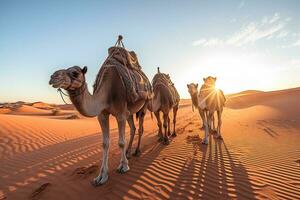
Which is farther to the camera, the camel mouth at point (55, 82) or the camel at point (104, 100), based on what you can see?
the camel at point (104, 100)

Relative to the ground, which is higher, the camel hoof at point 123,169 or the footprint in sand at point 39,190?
the camel hoof at point 123,169

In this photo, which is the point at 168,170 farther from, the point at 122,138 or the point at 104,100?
the point at 104,100

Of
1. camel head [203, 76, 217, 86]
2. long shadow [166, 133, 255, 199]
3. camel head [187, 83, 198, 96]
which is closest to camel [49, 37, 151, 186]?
long shadow [166, 133, 255, 199]

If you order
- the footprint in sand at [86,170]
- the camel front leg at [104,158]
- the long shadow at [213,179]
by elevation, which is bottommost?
the long shadow at [213,179]

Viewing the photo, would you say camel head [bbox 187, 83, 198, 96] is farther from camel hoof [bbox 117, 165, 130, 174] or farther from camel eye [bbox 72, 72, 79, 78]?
camel eye [bbox 72, 72, 79, 78]

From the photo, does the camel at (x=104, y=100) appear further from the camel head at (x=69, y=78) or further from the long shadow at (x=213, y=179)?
the long shadow at (x=213, y=179)

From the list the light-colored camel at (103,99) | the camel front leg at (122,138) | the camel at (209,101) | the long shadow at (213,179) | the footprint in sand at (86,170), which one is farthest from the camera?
the camel at (209,101)

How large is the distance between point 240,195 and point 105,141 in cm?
304

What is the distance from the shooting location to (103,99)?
14.7 ft

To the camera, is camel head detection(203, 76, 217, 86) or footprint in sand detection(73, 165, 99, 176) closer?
footprint in sand detection(73, 165, 99, 176)

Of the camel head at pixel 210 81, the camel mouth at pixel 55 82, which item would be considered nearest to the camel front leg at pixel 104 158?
the camel mouth at pixel 55 82

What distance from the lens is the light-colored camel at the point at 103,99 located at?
343 centimetres

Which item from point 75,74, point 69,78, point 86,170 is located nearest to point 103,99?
point 75,74

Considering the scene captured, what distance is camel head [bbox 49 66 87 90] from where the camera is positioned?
3156 mm
